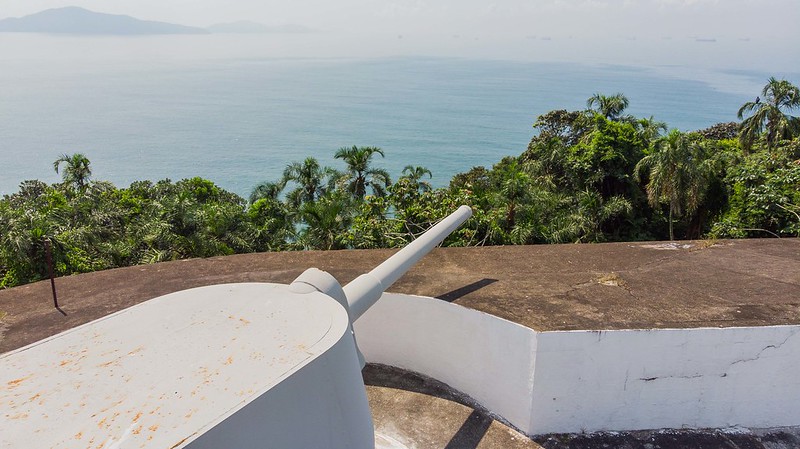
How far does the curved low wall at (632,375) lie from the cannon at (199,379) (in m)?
2.43

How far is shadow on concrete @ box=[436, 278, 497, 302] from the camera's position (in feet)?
20.8

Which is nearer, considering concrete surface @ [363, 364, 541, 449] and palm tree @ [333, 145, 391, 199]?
concrete surface @ [363, 364, 541, 449]

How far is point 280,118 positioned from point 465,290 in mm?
95443

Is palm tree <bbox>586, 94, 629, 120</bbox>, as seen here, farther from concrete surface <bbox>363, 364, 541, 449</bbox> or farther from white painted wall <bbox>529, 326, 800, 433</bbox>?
concrete surface <bbox>363, 364, 541, 449</bbox>

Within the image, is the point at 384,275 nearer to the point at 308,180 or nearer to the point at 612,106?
the point at 308,180

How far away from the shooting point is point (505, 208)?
14.1 meters

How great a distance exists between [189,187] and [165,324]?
74.5 feet

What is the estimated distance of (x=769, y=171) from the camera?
15.5m

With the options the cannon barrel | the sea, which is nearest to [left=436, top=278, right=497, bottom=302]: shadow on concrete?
the cannon barrel

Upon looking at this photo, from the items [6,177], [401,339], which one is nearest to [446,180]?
[6,177]

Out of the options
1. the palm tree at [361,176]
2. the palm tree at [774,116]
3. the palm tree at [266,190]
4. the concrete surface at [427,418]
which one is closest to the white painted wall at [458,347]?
the concrete surface at [427,418]

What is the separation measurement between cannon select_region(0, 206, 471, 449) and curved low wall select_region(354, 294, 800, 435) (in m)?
2.43

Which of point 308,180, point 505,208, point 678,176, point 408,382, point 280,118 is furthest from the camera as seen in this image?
point 280,118

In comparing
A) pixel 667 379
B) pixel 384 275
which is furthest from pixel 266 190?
pixel 667 379
